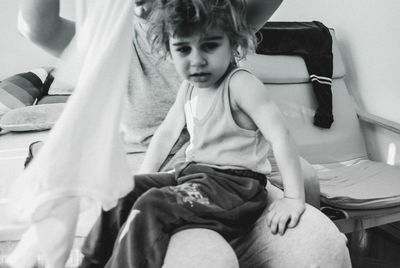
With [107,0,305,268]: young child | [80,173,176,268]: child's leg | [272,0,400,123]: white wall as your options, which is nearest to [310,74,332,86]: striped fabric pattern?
[272,0,400,123]: white wall

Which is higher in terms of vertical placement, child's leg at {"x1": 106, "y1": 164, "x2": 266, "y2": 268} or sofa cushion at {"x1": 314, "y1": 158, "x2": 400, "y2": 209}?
child's leg at {"x1": 106, "y1": 164, "x2": 266, "y2": 268}

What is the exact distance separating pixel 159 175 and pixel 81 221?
0.19 metres

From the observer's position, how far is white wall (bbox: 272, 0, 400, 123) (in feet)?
5.78

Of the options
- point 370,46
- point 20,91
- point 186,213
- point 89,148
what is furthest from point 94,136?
point 20,91

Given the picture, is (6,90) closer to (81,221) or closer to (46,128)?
(46,128)

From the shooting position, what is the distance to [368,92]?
1935mm

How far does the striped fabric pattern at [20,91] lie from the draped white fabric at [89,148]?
1.69 metres

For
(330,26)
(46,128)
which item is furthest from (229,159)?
(330,26)

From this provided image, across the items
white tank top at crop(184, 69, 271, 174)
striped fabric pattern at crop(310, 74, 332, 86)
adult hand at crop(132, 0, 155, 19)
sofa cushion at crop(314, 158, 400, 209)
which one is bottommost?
sofa cushion at crop(314, 158, 400, 209)

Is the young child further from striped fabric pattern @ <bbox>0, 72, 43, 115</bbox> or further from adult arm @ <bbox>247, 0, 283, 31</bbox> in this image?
striped fabric pattern @ <bbox>0, 72, 43, 115</bbox>

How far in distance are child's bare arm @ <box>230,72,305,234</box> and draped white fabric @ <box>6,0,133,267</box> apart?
0.30m

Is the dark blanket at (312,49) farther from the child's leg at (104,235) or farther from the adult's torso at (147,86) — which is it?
the child's leg at (104,235)

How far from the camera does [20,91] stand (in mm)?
2270

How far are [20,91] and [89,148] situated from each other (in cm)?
192
